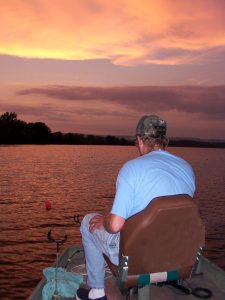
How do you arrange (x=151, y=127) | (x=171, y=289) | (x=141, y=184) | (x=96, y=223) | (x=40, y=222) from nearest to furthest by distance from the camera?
(x=141, y=184), (x=151, y=127), (x=96, y=223), (x=171, y=289), (x=40, y=222)

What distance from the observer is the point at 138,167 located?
413cm

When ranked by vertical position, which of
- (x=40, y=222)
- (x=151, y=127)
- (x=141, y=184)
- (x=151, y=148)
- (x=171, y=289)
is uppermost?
(x=151, y=127)

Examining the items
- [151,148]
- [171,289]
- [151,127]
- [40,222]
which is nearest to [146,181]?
[151,148]

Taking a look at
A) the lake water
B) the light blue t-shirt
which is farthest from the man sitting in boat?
the lake water

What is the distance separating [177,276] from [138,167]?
1418 millimetres

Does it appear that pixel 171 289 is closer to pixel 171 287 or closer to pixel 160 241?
pixel 171 287

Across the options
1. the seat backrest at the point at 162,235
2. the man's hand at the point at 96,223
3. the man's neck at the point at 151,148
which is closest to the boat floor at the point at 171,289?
the man's hand at the point at 96,223

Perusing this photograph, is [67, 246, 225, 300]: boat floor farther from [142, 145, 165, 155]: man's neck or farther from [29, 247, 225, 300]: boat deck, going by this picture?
[142, 145, 165, 155]: man's neck

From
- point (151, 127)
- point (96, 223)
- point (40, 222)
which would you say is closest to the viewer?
point (151, 127)

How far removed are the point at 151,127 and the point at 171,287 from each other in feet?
9.92

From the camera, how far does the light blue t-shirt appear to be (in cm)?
411

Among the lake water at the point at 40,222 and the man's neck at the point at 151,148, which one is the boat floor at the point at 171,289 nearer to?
the lake water at the point at 40,222

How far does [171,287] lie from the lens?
20.5 feet

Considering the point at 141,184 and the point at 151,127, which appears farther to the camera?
the point at 151,127
